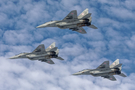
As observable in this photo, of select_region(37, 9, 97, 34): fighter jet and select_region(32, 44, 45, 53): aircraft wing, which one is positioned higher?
select_region(37, 9, 97, 34): fighter jet

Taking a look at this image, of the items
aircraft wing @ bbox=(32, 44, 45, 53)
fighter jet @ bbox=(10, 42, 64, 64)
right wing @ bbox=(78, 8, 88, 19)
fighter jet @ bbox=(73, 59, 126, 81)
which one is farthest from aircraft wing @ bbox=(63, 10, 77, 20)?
fighter jet @ bbox=(73, 59, 126, 81)

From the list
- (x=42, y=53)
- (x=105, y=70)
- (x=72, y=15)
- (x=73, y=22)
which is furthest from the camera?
(x=105, y=70)

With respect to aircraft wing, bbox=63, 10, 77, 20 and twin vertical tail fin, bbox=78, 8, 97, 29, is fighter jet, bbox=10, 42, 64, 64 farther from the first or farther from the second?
twin vertical tail fin, bbox=78, 8, 97, 29

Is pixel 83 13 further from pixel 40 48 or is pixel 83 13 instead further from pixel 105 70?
pixel 105 70

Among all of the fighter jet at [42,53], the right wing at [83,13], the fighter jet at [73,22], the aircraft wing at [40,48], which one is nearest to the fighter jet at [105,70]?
the fighter jet at [42,53]

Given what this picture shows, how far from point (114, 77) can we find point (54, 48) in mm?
32705

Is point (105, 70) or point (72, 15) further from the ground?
point (72, 15)

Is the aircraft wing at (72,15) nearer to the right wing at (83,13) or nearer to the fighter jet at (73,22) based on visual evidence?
the fighter jet at (73,22)

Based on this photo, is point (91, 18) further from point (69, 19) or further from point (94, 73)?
point (94, 73)

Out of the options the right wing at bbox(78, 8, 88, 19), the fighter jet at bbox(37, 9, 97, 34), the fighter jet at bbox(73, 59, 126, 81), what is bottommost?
the fighter jet at bbox(73, 59, 126, 81)

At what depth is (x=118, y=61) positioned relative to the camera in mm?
102250

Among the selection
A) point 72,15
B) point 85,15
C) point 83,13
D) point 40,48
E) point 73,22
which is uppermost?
point 83,13

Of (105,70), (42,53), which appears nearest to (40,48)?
(42,53)

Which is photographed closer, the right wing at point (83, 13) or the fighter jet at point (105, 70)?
the right wing at point (83, 13)
